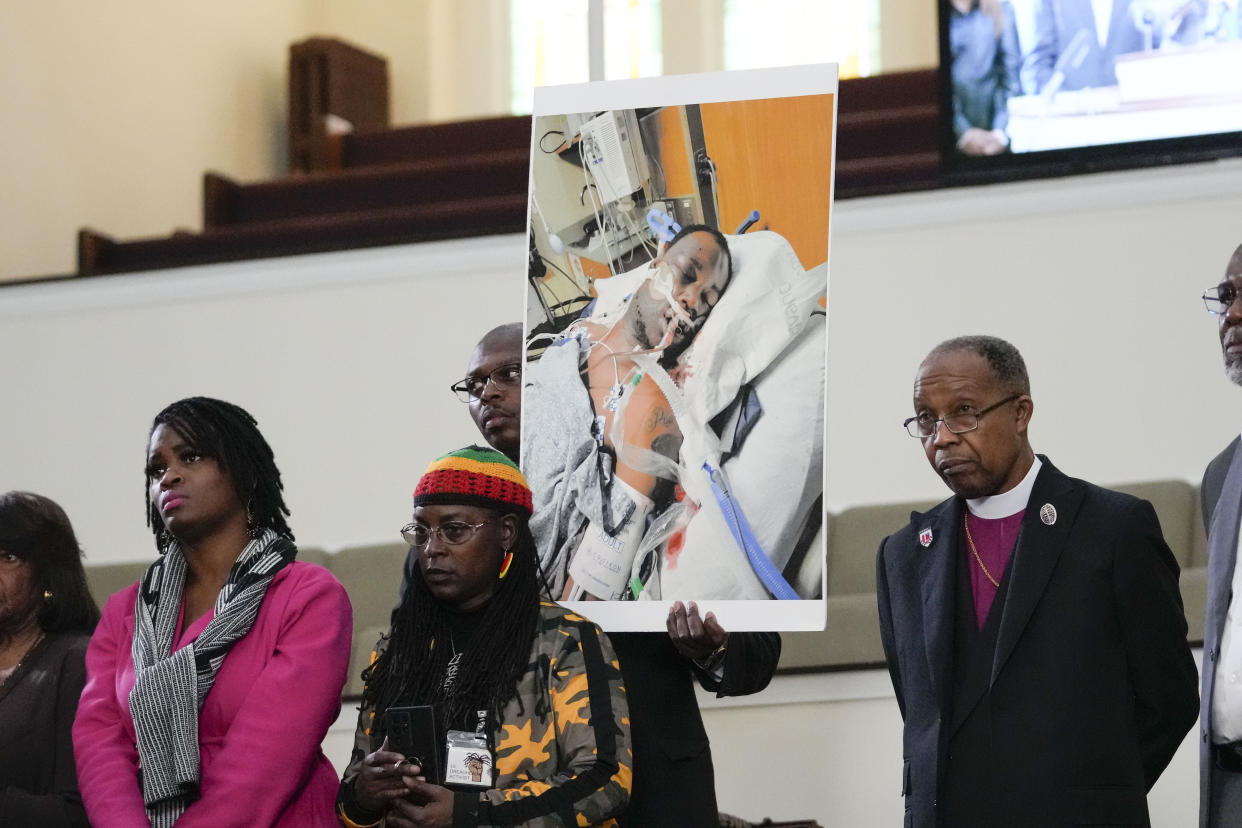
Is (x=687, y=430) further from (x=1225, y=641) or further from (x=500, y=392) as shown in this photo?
(x=1225, y=641)

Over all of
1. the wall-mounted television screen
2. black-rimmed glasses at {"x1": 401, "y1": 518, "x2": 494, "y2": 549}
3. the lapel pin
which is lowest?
black-rimmed glasses at {"x1": 401, "y1": 518, "x2": 494, "y2": 549}

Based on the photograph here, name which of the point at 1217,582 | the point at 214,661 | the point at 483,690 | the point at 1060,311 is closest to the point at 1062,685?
the point at 1217,582

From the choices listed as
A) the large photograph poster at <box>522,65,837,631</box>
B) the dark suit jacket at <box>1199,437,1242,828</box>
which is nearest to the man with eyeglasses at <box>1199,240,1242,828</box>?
the dark suit jacket at <box>1199,437,1242,828</box>

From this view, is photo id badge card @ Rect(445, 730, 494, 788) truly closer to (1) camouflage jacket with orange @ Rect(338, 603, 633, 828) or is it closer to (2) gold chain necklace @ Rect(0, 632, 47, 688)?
(1) camouflage jacket with orange @ Rect(338, 603, 633, 828)

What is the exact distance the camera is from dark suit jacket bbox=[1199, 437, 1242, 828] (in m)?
2.41

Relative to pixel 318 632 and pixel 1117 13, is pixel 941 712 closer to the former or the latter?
pixel 318 632

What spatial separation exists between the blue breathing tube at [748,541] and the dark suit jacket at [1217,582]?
0.60 meters

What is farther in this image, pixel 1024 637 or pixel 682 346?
pixel 682 346

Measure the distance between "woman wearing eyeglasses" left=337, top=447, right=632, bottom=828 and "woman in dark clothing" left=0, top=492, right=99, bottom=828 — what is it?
553 mm

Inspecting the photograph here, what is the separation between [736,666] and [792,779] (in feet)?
5.20

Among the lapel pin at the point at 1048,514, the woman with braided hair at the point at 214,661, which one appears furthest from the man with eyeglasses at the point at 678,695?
the lapel pin at the point at 1048,514

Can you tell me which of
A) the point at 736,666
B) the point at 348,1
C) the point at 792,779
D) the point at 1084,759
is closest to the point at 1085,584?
the point at 1084,759

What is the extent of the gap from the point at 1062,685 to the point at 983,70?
2.97 metres

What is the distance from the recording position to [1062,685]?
2.31 m
